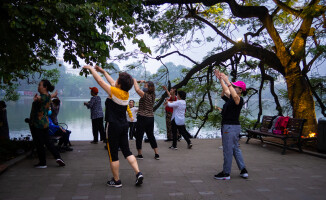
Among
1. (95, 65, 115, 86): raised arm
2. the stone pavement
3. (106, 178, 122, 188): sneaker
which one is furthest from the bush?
(95, 65, 115, 86): raised arm

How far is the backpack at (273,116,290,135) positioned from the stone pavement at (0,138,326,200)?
89cm

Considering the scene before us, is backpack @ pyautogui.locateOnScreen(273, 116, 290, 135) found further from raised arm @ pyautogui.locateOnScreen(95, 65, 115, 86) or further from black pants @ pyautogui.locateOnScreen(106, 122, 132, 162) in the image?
raised arm @ pyautogui.locateOnScreen(95, 65, 115, 86)

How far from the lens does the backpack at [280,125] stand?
787cm

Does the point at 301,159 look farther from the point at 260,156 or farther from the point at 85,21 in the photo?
the point at 85,21

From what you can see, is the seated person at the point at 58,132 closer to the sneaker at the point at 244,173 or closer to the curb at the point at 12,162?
the curb at the point at 12,162

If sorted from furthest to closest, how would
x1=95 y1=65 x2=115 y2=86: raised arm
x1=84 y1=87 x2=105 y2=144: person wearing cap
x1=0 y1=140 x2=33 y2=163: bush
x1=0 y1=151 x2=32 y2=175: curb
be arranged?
x1=84 y1=87 x2=105 y2=144: person wearing cap
x1=0 y1=140 x2=33 y2=163: bush
x1=0 y1=151 x2=32 y2=175: curb
x1=95 y1=65 x2=115 y2=86: raised arm

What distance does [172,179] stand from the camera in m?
Answer: 4.80

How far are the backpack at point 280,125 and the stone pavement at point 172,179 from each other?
889 mm

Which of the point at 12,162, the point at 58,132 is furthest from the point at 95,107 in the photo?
the point at 12,162

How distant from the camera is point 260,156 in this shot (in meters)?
7.02

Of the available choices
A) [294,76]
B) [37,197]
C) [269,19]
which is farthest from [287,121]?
[37,197]

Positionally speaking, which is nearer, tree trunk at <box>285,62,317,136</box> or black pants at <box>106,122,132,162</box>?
black pants at <box>106,122,132,162</box>

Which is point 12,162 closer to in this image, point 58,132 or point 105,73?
point 58,132

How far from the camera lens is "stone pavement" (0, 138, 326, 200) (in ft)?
13.1
